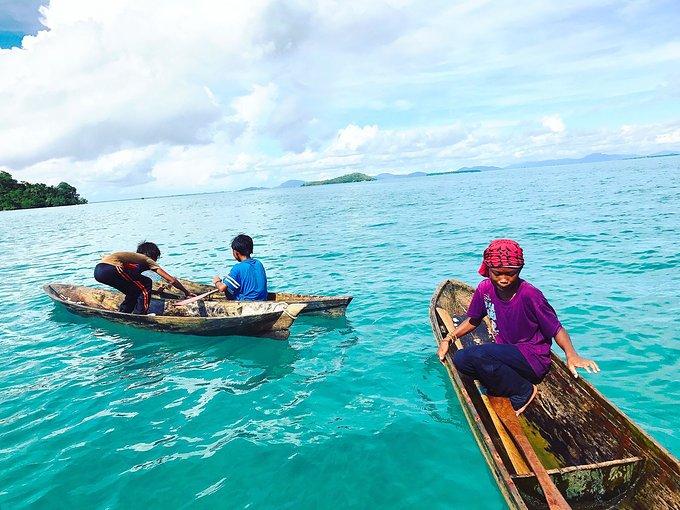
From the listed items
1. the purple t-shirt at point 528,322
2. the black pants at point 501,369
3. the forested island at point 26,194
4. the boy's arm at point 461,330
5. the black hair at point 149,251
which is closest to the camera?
the purple t-shirt at point 528,322

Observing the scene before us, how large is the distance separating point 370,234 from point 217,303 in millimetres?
17811

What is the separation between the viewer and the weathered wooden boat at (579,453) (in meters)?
4.02

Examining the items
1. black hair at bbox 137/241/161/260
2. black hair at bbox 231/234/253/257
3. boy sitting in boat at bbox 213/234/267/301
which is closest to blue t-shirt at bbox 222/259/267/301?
boy sitting in boat at bbox 213/234/267/301

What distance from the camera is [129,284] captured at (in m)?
10.7

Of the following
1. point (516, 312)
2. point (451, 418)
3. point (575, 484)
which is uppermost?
point (516, 312)

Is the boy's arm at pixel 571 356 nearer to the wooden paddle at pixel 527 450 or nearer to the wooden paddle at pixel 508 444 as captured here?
the wooden paddle at pixel 527 450

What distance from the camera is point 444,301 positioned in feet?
30.9

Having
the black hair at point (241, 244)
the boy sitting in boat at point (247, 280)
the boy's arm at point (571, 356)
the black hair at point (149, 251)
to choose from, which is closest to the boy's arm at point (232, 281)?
the boy sitting in boat at point (247, 280)

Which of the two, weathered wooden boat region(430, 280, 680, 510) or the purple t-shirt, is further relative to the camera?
the purple t-shirt

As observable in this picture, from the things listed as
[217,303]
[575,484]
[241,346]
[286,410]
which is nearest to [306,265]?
[217,303]

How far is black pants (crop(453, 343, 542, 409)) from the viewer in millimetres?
5078

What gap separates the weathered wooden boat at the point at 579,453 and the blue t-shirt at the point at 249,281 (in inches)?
222

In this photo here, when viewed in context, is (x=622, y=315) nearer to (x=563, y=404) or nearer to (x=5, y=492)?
(x=563, y=404)

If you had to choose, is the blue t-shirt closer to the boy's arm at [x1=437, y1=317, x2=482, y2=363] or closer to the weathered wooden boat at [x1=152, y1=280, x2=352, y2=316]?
the weathered wooden boat at [x1=152, y1=280, x2=352, y2=316]
